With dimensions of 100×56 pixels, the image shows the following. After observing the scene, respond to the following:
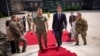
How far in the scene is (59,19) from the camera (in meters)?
10.0

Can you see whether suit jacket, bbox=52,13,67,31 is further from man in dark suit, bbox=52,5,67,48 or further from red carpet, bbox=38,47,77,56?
red carpet, bbox=38,47,77,56

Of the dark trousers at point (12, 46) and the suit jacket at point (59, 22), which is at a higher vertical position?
the suit jacket at point (59, 22)

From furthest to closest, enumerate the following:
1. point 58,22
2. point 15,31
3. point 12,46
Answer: point 12,46 < point 15,31 < point 58,22

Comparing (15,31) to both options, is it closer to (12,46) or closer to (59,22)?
(12,46)

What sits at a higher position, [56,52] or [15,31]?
[15,31]

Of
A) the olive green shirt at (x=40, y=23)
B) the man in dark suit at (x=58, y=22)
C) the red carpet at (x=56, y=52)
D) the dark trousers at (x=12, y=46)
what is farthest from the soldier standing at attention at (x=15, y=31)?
the man in dark suit at (x=58, y=22)

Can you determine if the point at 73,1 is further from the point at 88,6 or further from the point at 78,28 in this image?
the point at 78,28

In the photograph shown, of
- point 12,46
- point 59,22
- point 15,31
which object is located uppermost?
point 59,22

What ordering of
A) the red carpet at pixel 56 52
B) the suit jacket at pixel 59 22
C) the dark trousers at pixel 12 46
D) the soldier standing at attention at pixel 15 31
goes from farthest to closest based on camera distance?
the dark trousers at pixel 12 46 → the soldier standing at attention at pixel 15 31 → the suit jacket at pixel 59 22 → the red carpet at pixel 56 52

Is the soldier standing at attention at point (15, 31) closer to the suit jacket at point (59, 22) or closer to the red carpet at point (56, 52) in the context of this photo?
the red carpet at point (56, 52)

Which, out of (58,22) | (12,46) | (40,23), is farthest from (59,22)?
(12,46)

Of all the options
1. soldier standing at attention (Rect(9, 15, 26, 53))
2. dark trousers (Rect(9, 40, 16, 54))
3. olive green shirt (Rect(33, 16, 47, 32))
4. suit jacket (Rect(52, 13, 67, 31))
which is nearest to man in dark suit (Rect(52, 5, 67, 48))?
suit jacket (Rect(52, 13, 67, 31))

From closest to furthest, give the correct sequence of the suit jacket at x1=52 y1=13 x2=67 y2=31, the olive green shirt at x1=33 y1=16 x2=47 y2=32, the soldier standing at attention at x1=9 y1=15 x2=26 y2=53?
the olive green shirt at x1=33 y1=16 x2=47 y2=32, the suit jacket at x1=52 y1=13 x2=67 y2=31, the soldier standing at attention at x1=9 y1=15 x2=26 y2=53

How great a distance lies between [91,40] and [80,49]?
5.16 metres
